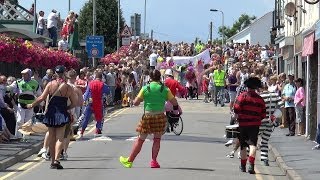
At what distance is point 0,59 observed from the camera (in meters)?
29.4

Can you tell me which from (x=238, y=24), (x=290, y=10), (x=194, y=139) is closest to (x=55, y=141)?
(x=194, y=139)

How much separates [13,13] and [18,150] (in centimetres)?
3224

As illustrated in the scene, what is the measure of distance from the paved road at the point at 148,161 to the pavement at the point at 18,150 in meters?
0.19

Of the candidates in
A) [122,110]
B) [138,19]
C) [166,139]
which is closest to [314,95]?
[166,139]

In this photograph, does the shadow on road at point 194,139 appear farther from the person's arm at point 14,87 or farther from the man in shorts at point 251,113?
the man in shorts at point 251,113

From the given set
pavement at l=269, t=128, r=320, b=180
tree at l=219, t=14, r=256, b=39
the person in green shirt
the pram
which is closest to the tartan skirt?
the person in green shirt

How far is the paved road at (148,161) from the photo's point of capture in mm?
16391

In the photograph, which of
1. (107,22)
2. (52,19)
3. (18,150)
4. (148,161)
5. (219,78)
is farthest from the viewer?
(107,22)

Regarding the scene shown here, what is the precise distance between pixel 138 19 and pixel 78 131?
4681 centimetres

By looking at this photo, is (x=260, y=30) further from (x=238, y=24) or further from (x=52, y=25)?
(x=52, y=25)

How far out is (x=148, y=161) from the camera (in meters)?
18.9

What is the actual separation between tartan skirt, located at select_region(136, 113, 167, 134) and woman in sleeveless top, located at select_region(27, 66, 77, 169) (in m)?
1.38

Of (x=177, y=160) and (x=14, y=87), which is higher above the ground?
(x=14, y=87)

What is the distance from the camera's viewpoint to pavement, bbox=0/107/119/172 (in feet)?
60.2
